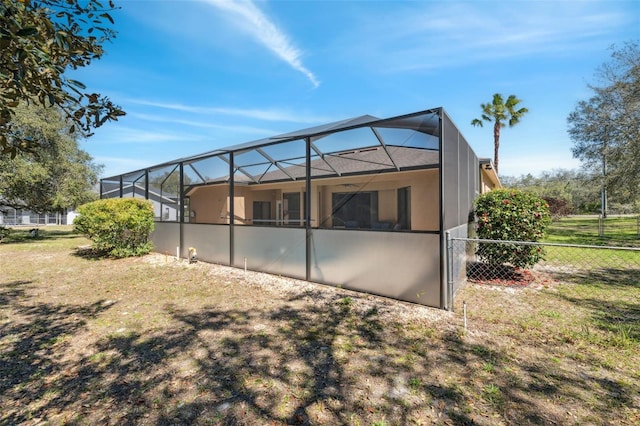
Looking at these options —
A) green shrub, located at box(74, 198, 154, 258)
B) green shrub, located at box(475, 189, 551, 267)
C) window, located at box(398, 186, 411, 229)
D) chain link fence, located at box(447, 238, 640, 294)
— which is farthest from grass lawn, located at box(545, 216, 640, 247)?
green shrub, located at box(74, 198, 154, 258)

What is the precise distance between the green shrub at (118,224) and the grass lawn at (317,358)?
4.29 m

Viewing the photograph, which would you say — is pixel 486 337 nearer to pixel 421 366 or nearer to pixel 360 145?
pixel 421 366

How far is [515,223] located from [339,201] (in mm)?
6822

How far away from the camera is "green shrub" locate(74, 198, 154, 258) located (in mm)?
9867

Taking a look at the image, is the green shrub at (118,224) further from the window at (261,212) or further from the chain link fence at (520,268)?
the chain link fence at (520,268)

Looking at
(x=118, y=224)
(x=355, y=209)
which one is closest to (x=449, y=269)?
(x=355, y=209)

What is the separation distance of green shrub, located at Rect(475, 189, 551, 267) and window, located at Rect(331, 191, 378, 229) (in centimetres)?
499

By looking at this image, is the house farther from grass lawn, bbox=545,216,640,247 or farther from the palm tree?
grass lawn, bbox=545,216,640,247

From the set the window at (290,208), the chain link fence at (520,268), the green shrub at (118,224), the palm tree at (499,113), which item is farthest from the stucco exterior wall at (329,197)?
the palm tree at (499,113)

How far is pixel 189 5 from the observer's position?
6230 millimetres

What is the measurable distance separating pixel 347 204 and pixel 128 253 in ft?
27.0

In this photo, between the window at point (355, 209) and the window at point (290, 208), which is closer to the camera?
the window at point (355, 209)

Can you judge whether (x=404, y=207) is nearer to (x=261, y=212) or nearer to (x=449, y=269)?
(x=449, y=269)

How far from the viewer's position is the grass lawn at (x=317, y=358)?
2.46m
